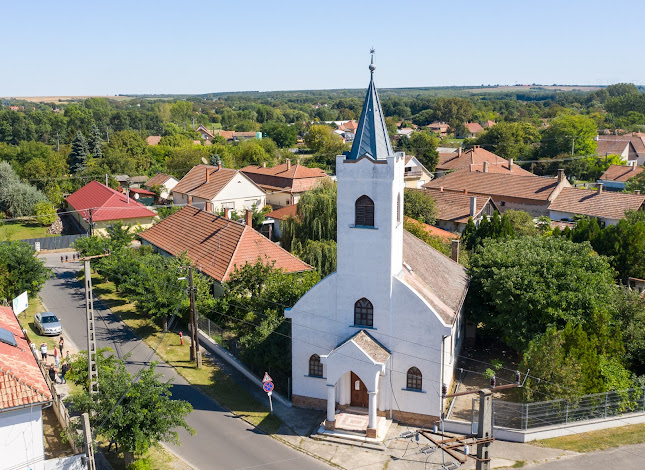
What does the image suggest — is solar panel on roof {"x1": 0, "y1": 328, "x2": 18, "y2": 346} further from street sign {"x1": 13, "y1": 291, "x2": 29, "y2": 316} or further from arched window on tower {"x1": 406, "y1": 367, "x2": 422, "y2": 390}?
arched window on tower {"x1": 406, "y1": 367, "x2": 422, "y2": 390}

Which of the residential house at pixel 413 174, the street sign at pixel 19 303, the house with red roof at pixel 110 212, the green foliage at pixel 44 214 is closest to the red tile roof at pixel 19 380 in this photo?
the street sign at pixel 19 303

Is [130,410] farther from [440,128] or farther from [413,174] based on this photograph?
[440,128]

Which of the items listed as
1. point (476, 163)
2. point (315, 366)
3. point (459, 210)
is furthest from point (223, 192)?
point (476, 163)

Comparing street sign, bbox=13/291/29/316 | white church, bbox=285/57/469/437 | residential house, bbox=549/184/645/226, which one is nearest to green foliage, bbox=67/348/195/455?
white church, bbox=285/57/469/437

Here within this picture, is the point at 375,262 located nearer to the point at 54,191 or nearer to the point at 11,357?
the point at 11,357

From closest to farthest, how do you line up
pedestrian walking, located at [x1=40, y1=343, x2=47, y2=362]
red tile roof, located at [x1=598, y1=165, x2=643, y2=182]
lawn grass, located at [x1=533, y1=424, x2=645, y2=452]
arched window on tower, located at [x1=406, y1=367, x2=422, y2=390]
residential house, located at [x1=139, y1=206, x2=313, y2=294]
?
lawn grass, located at [x1=533, y1=424, x2=645, y2=452] < arched window on tower, located at [x1=406, y1=367, x2=422, y2=390] < pedestrian walking, located at [x1=40, y1=343, x2=47, y2=362] < residential house, located at [x1=139, y1=206, x2=313, y2=294] < red tile roof, located at [x1=598, y1=165, x2=643, y2=182]

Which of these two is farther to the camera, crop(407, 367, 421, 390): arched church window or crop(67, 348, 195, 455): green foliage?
crop(407, 367, 421, 390): arched church window

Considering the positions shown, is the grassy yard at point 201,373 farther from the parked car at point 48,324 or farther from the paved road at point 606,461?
the paved road at point 606,461
